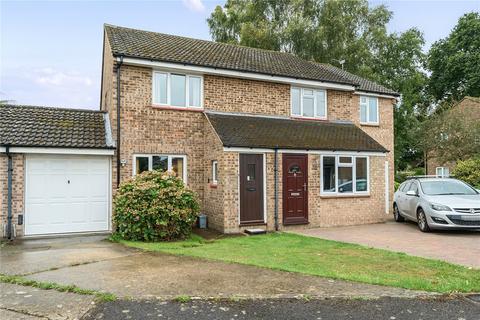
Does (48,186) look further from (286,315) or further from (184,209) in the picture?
(286,315)

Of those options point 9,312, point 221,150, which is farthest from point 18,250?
point 221,150

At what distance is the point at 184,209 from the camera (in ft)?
33.6

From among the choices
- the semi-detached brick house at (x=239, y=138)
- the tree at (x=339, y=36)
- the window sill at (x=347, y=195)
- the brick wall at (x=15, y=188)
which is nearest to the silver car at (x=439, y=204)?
the window sill at (x=347, y=195)

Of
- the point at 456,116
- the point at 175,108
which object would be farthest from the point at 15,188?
the point at 456,116

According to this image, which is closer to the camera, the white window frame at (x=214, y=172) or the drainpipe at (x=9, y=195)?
the drainpipe at (x=9, y=195)

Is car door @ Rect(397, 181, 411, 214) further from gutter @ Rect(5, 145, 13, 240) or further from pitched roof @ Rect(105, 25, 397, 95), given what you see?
gutter @ Rect(5, 145, 13, 240)

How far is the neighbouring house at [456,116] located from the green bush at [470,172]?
0.83 m

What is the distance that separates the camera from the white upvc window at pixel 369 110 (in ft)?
57.1

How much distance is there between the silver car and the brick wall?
1105 centimetres

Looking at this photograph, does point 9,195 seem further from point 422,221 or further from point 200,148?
point 422,221

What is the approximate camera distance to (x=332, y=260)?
24.8 feet

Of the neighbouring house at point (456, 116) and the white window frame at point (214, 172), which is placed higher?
the neighbouring house at point (456, 116)

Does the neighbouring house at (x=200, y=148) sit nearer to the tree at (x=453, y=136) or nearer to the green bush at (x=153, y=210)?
the green bush at (x=153, y=210)

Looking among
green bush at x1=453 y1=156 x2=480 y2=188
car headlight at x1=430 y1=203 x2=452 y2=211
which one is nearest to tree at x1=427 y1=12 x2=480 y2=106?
green bush at x1=453 y1=156 x2=480 y2=188
